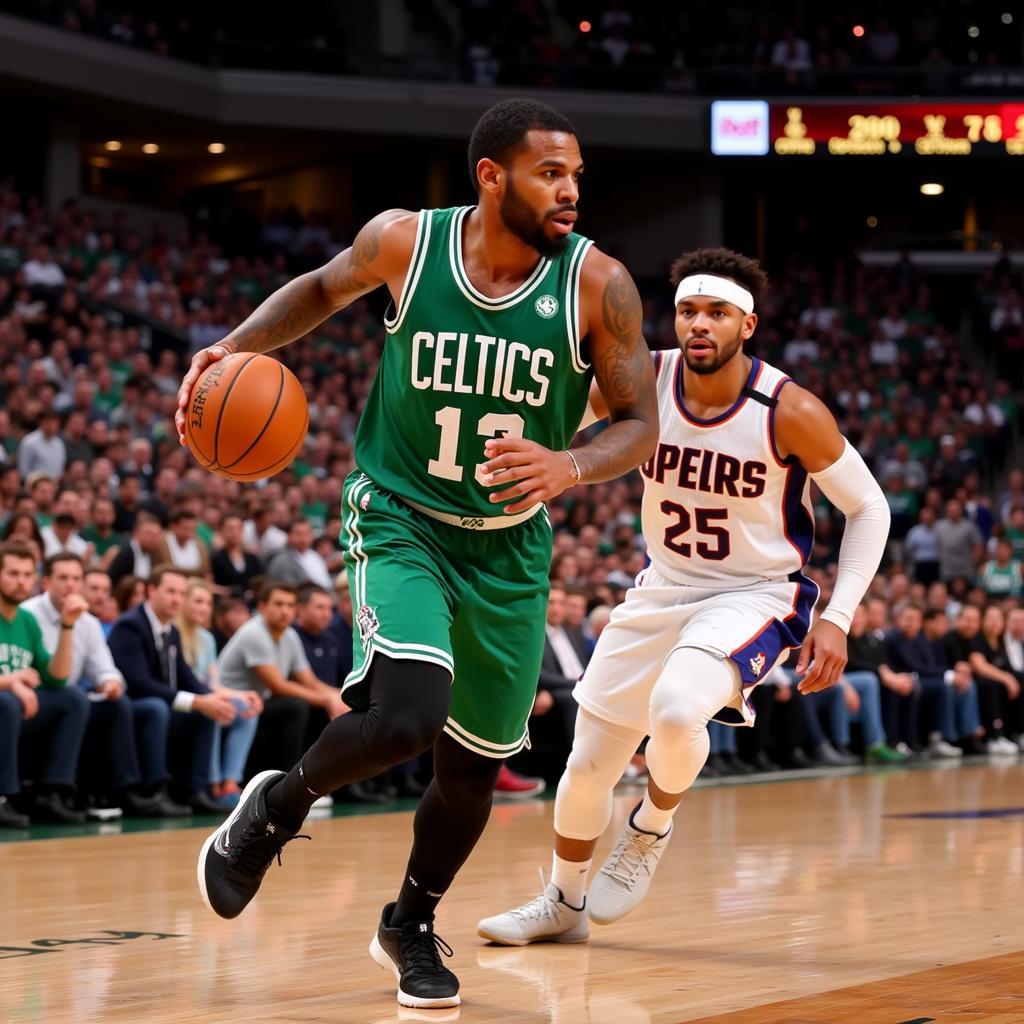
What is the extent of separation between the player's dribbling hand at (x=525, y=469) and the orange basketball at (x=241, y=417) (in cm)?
71

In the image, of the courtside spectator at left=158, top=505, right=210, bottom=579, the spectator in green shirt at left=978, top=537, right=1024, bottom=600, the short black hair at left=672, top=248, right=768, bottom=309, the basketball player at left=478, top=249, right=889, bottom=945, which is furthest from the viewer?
the spectator in green shirt at left=978, top=537, right=1024, bottom=600

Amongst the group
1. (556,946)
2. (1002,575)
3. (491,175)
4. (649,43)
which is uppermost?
(649,43)

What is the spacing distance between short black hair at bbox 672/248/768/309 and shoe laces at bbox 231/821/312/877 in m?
2.25

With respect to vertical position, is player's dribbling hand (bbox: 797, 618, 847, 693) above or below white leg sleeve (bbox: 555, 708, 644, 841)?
above

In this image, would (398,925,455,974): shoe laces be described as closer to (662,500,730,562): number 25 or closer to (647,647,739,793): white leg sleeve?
(647,647,739,793): white leg sleeve

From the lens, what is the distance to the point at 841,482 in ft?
17.3

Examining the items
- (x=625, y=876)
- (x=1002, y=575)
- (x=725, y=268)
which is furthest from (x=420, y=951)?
(x=1002, y=575)

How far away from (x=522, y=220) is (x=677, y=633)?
1.57m

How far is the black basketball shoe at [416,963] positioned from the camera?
3.98 meters

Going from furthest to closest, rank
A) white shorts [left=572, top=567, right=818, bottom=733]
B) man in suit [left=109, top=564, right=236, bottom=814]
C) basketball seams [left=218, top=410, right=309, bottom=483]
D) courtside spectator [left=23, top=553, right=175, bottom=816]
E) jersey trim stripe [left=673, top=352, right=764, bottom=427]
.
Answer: man in suit [left=109, top=564, right=236, bottom=814]
courtside spectator [left=23, top=553, right=175, bottom=816]
jersey trim stripe [left=673, top=352, right=764, bottom=427]
white shorts [left=572, top=567, right=818, bottom=733]
basketball seams [left=218, top=410, right=309, bottom=483]

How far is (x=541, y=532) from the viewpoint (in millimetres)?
4281

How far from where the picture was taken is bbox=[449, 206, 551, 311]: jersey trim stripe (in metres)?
4.11

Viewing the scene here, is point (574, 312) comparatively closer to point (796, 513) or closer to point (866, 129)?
point (796, 513)

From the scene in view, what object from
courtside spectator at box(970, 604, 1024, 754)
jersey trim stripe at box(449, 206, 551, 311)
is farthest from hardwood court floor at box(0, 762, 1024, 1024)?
courtside spectator at box(970, 604, 1024, 754)
